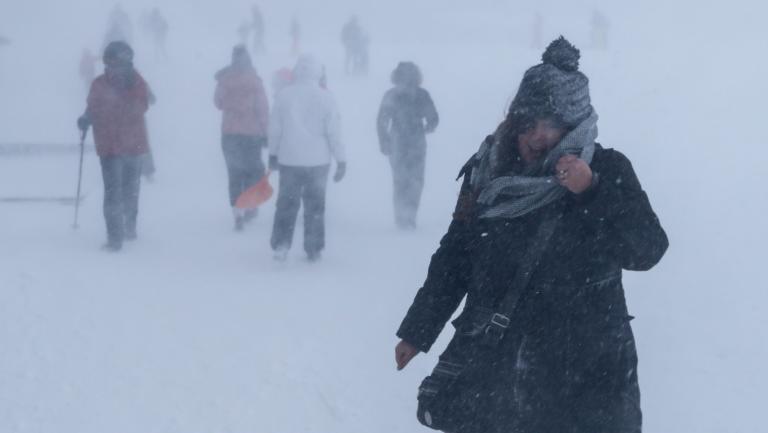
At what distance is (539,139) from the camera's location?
8.54 ft

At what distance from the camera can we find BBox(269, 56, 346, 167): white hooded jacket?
7691 mm

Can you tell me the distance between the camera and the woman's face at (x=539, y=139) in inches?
102

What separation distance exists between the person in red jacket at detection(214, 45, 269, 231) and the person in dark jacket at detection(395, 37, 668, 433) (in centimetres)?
686

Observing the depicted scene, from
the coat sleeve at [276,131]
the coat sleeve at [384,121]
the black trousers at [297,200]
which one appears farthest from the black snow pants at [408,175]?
the coat sleeve at [276,131]

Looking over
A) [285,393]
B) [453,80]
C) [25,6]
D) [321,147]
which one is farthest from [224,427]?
[25,6]

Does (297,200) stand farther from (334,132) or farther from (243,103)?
(243,103)

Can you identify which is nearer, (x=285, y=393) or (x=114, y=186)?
(x=285, y=393)

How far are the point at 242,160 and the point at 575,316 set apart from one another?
714 centimetres

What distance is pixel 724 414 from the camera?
473 cm

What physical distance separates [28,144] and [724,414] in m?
15.1

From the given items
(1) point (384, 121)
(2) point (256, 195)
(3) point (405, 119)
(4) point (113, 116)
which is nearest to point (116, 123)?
(4) point (113, 116)

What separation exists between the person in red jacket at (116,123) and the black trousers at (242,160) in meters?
1.10

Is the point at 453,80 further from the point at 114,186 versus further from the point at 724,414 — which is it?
the point at 724,414

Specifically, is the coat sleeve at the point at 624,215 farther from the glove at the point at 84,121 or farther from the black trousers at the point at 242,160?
the black trousers at the point at 242,160
